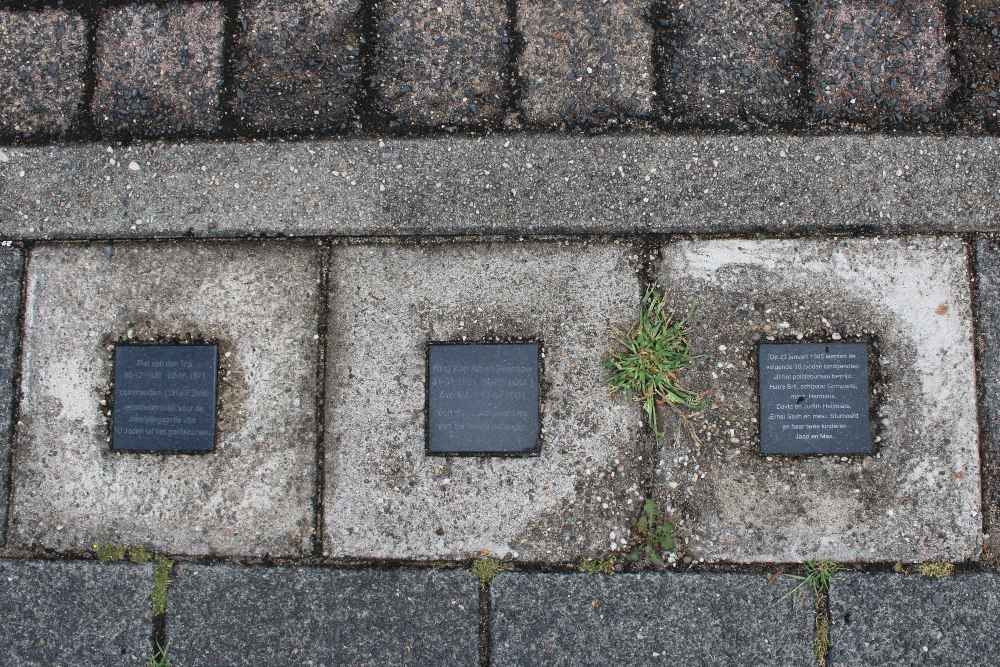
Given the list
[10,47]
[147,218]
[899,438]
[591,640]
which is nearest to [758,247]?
[899,438]

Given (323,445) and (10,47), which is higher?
(10,47)

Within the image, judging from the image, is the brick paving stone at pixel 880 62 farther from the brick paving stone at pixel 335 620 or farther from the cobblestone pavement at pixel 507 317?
the brick paving stone at pixel 335 620

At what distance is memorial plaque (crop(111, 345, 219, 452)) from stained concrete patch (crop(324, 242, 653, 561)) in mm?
452

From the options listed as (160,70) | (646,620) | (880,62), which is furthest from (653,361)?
(160,70)

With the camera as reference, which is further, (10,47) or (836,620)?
(10,47)

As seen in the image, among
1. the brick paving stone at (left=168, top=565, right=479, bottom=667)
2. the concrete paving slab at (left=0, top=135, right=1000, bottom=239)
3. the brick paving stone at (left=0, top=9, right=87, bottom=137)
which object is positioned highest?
the brick paving stone at (left=0, top=9, right=87, bottom=137)

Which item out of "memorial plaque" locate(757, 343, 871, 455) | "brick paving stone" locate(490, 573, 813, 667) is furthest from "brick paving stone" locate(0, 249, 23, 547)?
"memorial plaque" locate(757, 343, 871, 455)

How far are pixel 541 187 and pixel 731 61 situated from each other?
865mm

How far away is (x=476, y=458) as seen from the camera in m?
2.22

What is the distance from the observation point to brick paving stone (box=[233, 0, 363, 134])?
2352 millimetres

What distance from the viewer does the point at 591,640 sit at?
218 centimetres

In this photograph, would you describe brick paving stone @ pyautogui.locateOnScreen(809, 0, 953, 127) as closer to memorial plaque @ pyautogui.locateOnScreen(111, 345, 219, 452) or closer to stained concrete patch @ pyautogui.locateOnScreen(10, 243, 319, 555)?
stained concrete patch @ pyautogui.locateOnScreen(10, 243, 319, 555)

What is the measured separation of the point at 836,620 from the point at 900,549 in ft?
1.11

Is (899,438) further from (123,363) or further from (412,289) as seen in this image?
(123,363)
